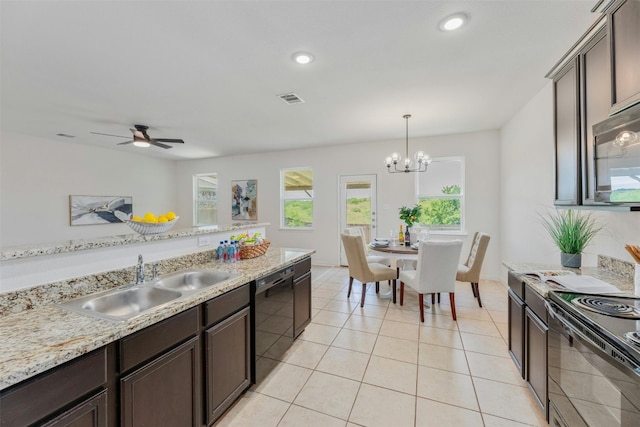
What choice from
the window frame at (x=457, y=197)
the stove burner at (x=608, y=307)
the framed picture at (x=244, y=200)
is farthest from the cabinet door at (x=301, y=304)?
the framed picture at (x=244, y=200)

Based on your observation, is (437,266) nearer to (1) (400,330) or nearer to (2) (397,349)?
(1) (400,330)

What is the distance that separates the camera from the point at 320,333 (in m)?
2.82

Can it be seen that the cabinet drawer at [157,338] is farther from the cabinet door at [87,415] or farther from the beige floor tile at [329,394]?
the beige floor tile at [329,394]

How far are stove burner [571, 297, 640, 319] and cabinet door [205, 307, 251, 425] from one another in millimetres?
1862

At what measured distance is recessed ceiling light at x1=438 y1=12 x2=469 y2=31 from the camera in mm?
1864

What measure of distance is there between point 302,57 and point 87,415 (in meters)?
2.63

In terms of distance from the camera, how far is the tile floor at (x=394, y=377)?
1716 millimetres

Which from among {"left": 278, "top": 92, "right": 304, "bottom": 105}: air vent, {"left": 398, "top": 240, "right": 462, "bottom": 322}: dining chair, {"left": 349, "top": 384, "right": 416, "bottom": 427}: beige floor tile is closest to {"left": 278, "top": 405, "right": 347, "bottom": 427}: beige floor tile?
{"left": 349, "top": 384, "right": 416, "bottom": 427}: beige floor tile

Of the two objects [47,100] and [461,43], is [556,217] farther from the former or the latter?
[47,100]

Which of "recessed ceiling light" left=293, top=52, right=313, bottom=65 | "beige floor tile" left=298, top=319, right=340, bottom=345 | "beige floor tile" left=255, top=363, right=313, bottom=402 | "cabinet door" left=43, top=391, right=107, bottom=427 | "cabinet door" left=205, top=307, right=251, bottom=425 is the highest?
"recessed ceiling light" left=293, top=52, right=313, bottom=65

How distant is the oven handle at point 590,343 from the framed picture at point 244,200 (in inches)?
237

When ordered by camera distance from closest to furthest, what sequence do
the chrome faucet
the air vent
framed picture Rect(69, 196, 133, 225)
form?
the chrome faucet, the air vent, framed picture Rect(69, 196, 133, 225)

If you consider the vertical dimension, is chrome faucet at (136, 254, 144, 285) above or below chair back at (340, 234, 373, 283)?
above

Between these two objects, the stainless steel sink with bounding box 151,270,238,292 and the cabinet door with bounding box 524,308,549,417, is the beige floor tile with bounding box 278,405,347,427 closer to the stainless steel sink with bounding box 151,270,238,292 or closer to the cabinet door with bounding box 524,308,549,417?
the stainless steel sink with bounding box 151,270,238,292
